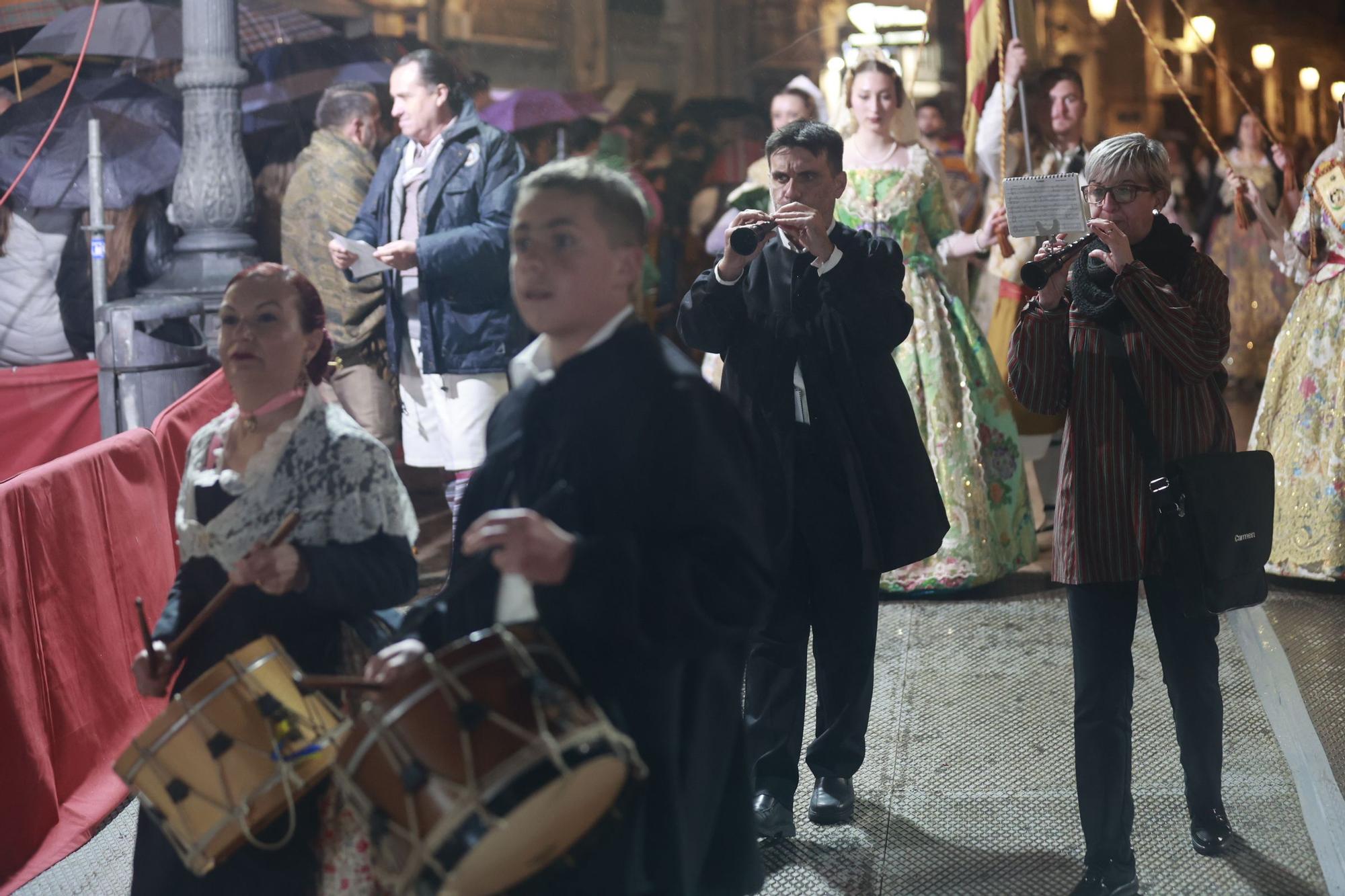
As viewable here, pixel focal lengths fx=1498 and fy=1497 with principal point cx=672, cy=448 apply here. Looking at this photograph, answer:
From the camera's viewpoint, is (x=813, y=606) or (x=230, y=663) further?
(x=813, y=606)

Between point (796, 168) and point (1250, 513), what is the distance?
120cm

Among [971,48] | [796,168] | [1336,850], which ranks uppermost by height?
[971,48]

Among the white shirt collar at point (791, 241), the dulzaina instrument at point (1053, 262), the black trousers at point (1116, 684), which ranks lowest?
the black trousers at point (1116, 684)

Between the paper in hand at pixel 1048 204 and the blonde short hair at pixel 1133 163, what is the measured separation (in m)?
0.09

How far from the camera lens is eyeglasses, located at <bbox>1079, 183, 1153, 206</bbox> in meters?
3.00

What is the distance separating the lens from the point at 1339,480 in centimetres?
537

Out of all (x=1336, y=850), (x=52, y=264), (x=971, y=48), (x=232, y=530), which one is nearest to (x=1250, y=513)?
(x=1336, y=850)

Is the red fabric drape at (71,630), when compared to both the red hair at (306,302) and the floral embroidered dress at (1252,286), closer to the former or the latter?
the red hair at (306,302)

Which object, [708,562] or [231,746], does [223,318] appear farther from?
[708,562]

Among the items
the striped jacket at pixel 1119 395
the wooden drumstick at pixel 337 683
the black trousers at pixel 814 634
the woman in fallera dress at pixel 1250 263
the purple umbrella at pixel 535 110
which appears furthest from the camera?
the woman in fallera dress at pixel 1250 263

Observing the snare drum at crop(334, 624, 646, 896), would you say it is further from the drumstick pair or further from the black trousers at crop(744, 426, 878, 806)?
the black trousers at crop(744, 426, 878, 806)

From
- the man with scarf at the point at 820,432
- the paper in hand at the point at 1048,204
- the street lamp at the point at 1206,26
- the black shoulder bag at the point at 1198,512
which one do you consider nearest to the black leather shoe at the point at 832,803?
the man with scarf at the point at 820,432

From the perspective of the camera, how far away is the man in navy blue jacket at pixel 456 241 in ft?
17.0

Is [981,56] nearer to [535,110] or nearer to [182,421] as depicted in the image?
[535,110]
